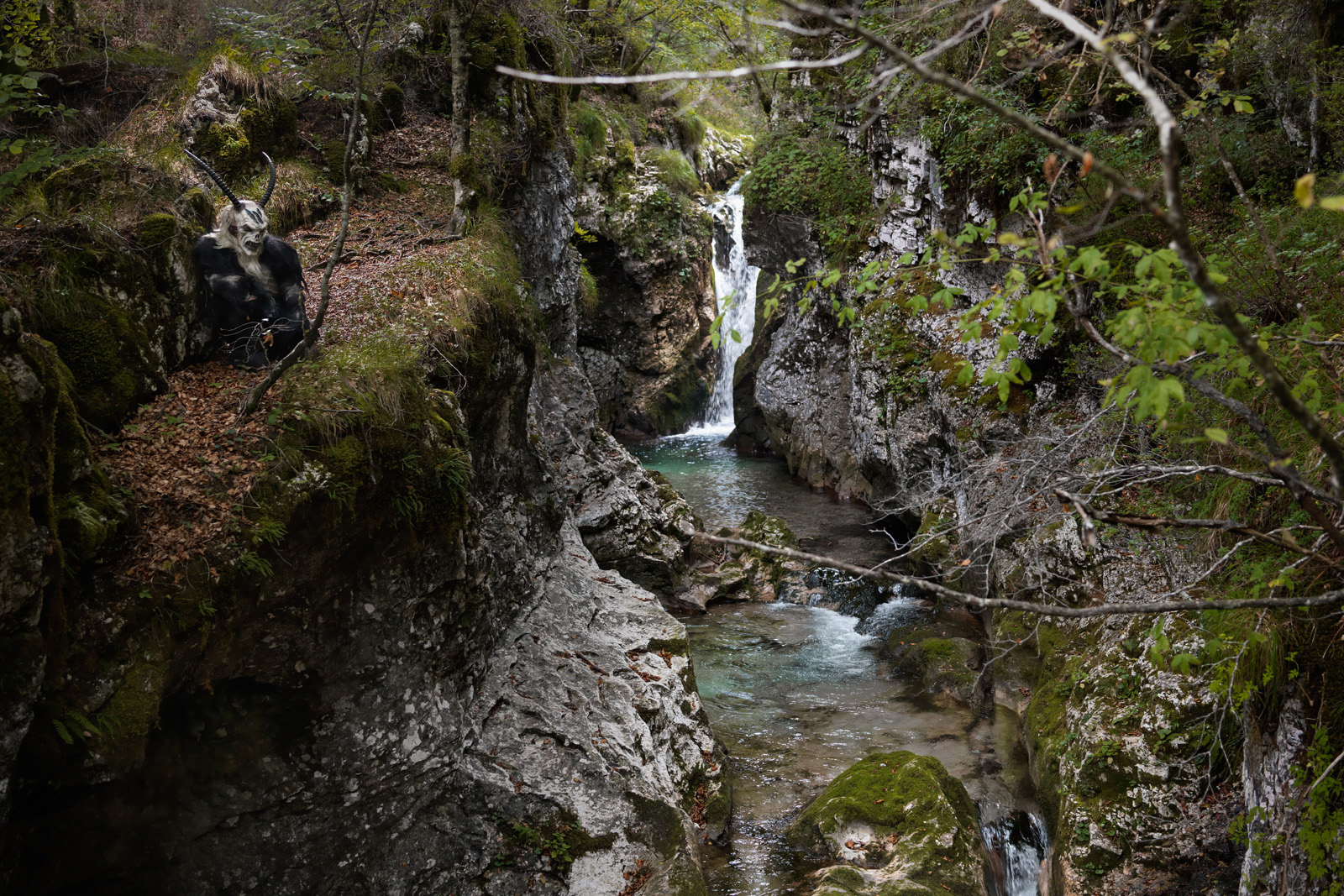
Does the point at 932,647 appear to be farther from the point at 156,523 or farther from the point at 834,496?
the point at 156,523

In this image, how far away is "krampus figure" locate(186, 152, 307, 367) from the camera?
4938 mm

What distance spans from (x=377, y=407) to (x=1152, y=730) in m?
6.27

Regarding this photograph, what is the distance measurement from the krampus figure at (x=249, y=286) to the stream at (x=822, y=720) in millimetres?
3399

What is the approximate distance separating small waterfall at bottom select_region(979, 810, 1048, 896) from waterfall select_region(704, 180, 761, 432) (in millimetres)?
15359

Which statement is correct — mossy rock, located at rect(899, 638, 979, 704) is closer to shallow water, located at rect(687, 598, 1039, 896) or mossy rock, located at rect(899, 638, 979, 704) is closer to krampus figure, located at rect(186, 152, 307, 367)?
shallow water, located at rect(687, 598, 1039, 896)

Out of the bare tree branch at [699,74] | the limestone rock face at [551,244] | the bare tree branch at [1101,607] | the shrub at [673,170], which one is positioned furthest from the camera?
the shrub at [673,170]

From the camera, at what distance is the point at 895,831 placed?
579 cm

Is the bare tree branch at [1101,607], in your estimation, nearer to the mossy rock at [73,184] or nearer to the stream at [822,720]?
the stream at [822,720]

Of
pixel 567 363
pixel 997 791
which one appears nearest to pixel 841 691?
pixel 997 791

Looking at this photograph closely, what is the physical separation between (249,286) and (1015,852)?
7510mm

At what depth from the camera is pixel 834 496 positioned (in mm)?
15961

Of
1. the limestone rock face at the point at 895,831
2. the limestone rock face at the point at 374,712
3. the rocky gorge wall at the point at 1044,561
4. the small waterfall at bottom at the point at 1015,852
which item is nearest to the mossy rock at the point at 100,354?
the limestone rock face at the point at 374,712

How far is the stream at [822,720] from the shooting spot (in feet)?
20.0

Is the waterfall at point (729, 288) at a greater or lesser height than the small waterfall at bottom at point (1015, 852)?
greater
